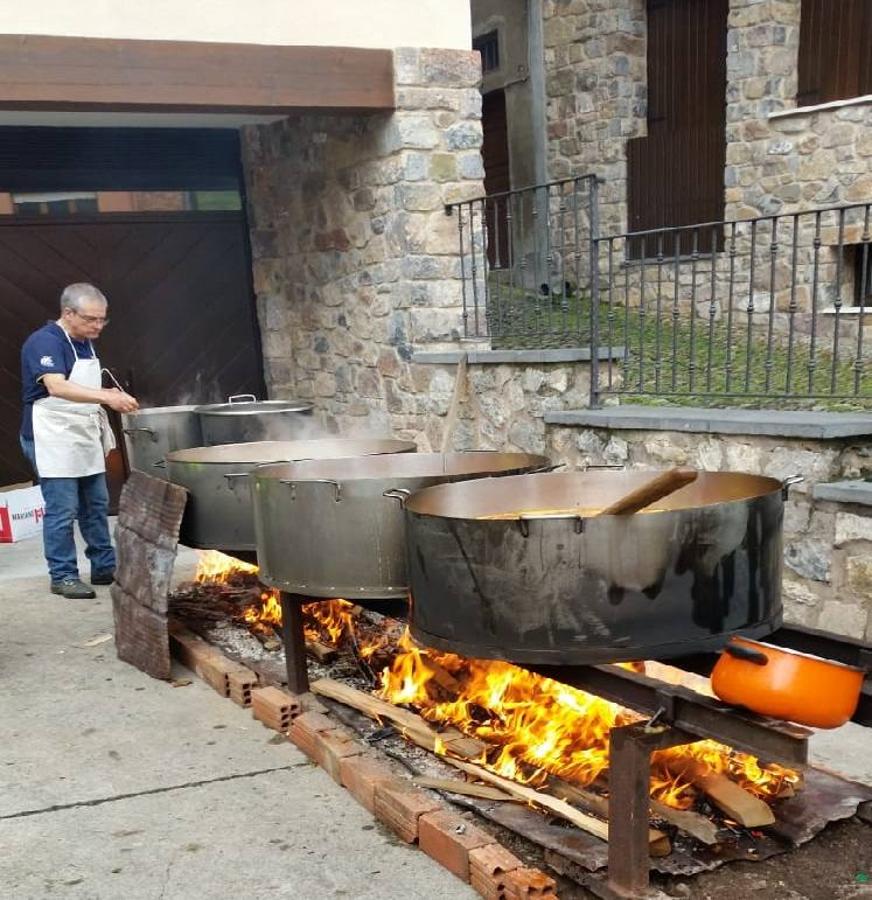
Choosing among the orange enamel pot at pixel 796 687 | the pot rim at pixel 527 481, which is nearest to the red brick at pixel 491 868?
the orange enamel pot at pixel 796 687

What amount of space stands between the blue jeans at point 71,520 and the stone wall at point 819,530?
351 centimetres

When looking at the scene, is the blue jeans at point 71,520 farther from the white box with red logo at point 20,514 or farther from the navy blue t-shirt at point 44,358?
the white box with red logo at point 20,514

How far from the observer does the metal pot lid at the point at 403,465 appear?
12.7 feet

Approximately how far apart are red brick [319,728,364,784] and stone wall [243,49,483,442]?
3735mm

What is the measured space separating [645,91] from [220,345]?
16.3 ft

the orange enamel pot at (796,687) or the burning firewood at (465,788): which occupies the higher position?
the orange enamel pot at (796,687)

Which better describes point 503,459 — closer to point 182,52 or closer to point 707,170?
point 182,52

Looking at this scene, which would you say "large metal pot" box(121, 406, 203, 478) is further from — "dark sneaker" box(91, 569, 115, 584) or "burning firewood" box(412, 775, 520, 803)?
"burning firewood" box(412, 775, 520, 803)

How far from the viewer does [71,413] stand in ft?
18.4

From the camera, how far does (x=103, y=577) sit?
6.07m

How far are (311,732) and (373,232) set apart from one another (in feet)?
15.0

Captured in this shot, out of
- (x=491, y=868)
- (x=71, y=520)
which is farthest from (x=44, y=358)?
(x=491, y=868)

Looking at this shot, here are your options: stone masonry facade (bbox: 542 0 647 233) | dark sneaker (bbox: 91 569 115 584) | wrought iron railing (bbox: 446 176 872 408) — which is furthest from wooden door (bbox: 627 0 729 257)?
dark sneaker (bbox: 91 569 115 584)

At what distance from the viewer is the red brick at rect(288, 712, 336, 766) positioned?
3486 mm
